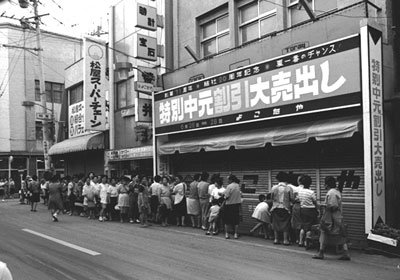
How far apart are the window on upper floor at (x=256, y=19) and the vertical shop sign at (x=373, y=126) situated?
14.1 feet

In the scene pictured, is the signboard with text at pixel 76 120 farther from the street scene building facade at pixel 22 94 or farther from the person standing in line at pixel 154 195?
the street scene building facade at pixel 22 94

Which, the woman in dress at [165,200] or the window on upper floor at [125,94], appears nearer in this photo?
the woman in dress at [165,200]

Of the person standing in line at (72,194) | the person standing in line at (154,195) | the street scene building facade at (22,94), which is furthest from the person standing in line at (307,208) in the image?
the street scene building facade at (22,94)

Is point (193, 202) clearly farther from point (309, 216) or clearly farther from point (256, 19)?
point (256, 19)

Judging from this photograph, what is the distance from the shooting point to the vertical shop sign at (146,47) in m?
16.2

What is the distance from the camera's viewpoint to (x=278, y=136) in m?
11.1

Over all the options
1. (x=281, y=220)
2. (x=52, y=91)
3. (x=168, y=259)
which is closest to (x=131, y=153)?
(x=281, y=220)

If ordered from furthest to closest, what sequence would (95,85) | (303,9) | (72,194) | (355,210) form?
(95,85) → (72,194) → (303,9) → (355,210)

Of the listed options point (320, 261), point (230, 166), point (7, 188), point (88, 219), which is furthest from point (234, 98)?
point (7, 188)

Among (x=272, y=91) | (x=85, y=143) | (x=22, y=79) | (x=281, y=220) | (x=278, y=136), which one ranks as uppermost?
(x=22, y=79)

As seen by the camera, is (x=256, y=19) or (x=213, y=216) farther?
(x=256, y=19)

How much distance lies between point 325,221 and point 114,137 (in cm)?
1379

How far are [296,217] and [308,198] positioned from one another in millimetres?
765

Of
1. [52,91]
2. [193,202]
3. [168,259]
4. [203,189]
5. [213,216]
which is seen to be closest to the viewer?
[168,259]
